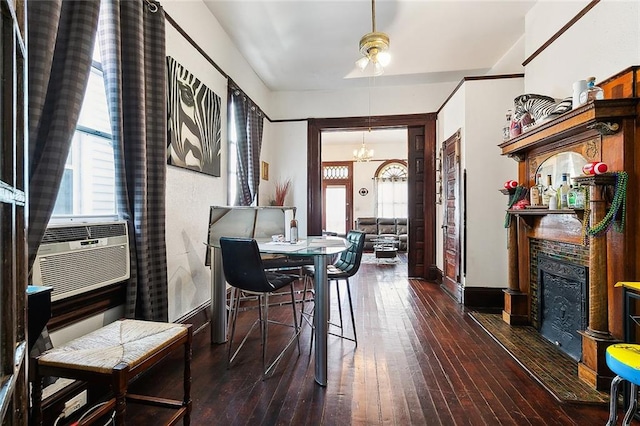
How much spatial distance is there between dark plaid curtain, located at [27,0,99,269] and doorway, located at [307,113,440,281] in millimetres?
4077

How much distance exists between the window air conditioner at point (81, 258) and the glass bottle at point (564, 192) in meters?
3.15

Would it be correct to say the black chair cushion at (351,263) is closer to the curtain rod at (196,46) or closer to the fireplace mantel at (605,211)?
the fireplace mantel at (605,211)

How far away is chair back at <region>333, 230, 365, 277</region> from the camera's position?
2.58 m

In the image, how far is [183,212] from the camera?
2.81 metres

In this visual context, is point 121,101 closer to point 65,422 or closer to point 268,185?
point 65,422

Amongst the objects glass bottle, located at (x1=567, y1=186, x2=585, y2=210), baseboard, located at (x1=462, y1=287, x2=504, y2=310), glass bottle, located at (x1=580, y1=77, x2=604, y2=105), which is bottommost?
baseboard, located at (x1=462, y1=287, x2=504, y2=310)

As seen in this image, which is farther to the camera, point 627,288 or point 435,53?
point 435,53

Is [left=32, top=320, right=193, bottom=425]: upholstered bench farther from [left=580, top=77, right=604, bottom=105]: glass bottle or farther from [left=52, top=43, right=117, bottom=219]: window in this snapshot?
[left=580, top=77, right=604, bottom=105]: glass bottle

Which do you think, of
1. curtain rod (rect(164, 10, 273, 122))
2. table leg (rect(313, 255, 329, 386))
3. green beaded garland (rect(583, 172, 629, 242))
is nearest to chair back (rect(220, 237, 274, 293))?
table leg (rect(313, 255, 329, 386))

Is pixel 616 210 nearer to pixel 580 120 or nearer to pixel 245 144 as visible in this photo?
pixel 580 120

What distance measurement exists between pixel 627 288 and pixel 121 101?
127 inches

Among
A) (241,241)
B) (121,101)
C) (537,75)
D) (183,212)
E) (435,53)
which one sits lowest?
(241,241)

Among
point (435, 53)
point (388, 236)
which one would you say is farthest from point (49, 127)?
point (388, 236)

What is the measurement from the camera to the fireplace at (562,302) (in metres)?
2.31
